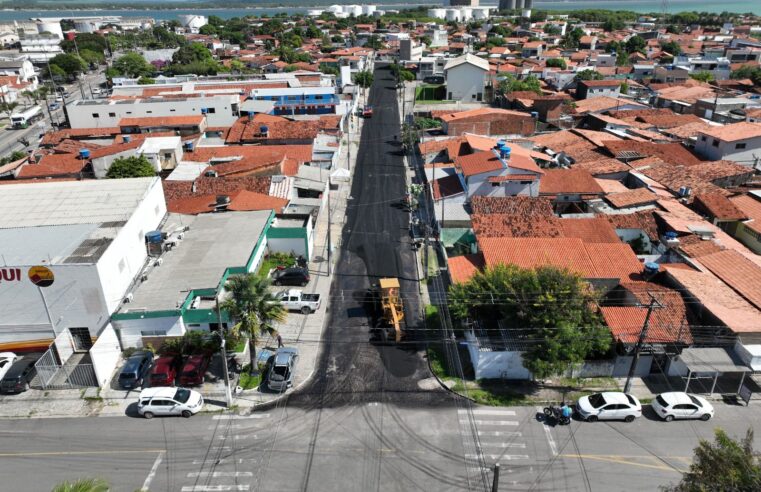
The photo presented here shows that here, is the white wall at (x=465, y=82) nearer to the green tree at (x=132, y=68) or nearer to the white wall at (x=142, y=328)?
the green tree at (x=132, y=68)

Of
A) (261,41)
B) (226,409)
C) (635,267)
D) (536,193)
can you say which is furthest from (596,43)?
(226,409)

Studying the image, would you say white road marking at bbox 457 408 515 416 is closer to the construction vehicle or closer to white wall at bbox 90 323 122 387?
the construction vehicle

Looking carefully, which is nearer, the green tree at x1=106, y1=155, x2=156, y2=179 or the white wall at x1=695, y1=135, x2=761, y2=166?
the green tree at x1=106, y1=155, x2=156, y2=179

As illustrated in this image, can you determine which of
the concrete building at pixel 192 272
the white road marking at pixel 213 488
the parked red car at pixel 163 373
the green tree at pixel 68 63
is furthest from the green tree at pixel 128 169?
the green tree at pixel 68 63

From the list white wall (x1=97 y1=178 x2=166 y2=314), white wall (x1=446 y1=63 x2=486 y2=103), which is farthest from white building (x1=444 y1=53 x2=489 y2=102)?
white wall (x1=97 y1=178 x2=166 y2=314)

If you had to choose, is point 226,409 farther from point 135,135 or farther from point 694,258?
point 135,135

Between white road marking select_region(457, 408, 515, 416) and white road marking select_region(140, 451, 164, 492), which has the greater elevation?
white road marking select_region(140, 451, 164, 492)

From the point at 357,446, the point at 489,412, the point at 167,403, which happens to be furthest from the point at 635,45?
the point at 167,403
